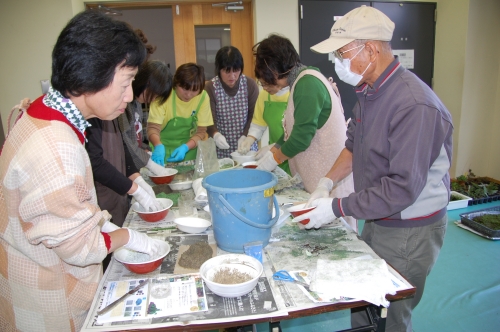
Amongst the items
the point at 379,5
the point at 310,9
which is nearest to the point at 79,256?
the point at 310,9

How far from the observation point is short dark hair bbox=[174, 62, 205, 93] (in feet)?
9.34

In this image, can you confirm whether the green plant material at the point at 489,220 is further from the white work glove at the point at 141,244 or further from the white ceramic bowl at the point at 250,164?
the white work glove at the point at 141,244

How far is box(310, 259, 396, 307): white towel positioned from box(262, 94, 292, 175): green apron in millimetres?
1595

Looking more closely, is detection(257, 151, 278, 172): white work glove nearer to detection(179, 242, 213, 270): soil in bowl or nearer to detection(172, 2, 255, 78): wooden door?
detection(179, 242, 213, 270): soil in bowl

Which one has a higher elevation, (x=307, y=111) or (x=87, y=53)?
(x=87, y=53)

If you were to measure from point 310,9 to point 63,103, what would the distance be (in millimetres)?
3655

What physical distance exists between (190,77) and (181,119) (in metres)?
0.41

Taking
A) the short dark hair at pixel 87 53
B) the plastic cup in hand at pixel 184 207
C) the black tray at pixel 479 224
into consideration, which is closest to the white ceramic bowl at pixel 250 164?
the plastic cup in hand at pixel 184 207

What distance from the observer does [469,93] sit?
4.34 m

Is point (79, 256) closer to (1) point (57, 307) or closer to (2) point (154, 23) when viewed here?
(1) point (57, 307)

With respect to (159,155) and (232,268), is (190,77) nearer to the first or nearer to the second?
(159,155)

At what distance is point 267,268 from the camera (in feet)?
4.33

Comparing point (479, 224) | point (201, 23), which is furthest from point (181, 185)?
point (479, 224)

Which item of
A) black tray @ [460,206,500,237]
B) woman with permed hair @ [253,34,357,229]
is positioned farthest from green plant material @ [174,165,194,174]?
black tray @ [460,206,500,237]
